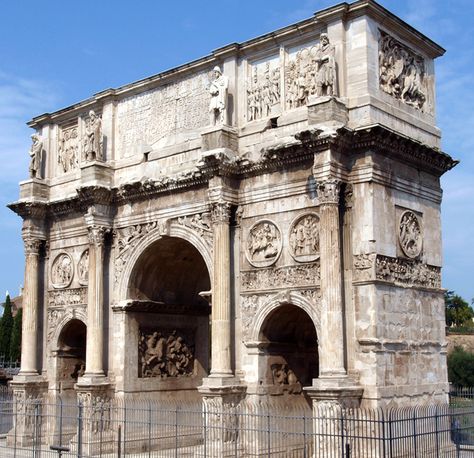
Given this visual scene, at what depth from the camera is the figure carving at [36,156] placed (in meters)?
23.4

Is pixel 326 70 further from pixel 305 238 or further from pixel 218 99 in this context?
pixel 305 238

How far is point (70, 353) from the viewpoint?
2284 centimetres

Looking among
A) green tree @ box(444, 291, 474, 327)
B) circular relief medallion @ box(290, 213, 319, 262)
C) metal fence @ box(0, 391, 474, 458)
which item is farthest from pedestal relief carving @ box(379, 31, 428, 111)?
green tree @ box(444, 291, 474, 327)

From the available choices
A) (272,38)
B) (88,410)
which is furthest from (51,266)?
(272,38)

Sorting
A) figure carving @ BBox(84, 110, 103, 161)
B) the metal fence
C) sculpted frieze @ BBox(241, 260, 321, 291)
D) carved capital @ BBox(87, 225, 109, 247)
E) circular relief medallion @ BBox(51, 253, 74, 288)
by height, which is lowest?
the metal fence

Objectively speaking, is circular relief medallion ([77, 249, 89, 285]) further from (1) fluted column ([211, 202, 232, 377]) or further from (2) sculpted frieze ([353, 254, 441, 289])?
(2) sculpted frieze ([353, 254, 441, 289])

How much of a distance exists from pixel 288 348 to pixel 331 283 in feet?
9.73

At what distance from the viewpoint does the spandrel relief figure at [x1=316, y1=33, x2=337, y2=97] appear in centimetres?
1652

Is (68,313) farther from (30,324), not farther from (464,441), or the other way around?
(464,441)

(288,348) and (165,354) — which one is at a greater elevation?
(288,348)

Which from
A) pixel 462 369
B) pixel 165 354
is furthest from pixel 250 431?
pixel 462 369

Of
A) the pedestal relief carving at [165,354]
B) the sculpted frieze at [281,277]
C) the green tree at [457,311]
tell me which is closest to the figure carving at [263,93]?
the sculpted frieze at [281,277]

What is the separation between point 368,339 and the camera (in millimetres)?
15680

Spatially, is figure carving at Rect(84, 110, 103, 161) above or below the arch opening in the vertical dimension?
above
